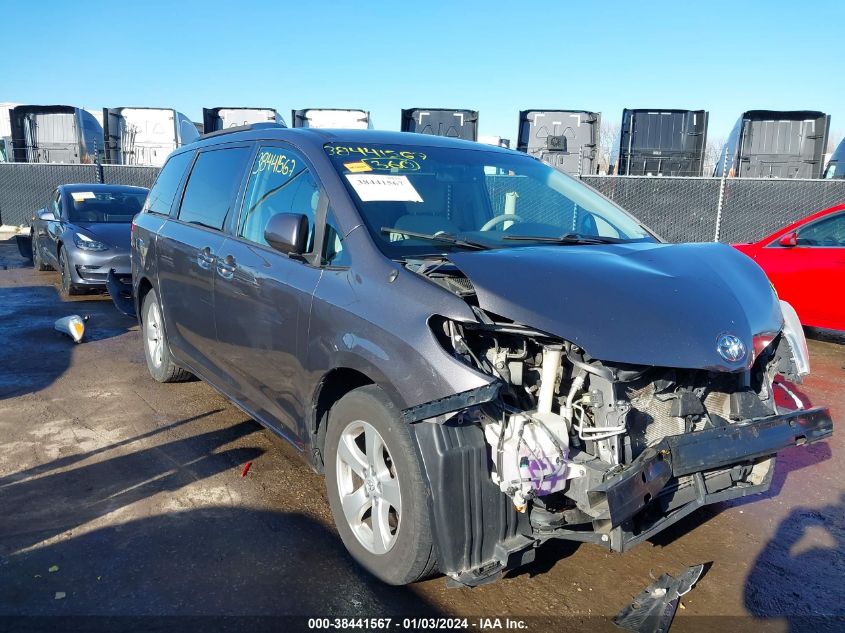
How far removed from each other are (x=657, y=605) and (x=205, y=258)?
10.3 feet

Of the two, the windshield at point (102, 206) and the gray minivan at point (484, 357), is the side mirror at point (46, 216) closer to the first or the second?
the windshield at point (102, 206)

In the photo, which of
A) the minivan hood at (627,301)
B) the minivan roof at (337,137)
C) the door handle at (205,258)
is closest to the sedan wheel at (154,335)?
the door handle at (205,258)

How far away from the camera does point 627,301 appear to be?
8.41 feet

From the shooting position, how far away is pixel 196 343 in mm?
Answer: 4547

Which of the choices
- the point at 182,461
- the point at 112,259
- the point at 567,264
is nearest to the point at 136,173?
the point at 112,259

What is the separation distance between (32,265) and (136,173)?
4.41 m

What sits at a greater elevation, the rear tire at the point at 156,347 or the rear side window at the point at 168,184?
the rear side window at the point at 168,184

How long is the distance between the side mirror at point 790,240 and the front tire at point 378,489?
20.3 ft

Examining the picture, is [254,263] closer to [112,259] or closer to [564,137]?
[112,259]

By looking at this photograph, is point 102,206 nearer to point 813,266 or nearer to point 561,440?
point 813,266

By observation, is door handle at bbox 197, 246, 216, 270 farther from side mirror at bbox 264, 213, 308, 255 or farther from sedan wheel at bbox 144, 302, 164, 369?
sedan wheel at bbox 144, 302, 164, 369

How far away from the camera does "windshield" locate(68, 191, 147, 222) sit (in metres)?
10.0

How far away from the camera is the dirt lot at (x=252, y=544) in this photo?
280 centimetres

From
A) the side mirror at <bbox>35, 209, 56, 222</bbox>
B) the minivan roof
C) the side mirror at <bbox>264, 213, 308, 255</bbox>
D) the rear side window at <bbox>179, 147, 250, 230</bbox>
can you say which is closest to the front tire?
the side mirror at <bbox>264, 213, 308, 255</bbox>
